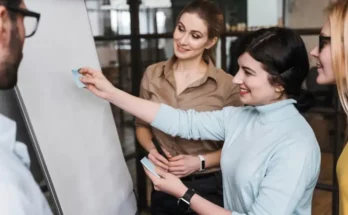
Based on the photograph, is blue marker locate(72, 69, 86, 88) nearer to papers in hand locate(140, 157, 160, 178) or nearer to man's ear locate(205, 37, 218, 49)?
papers in hand locate(140, 157, 160, 178)

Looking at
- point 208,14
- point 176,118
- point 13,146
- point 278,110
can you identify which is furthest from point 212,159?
point 13,146

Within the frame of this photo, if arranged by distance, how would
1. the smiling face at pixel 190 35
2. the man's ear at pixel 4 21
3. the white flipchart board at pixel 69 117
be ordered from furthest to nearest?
the smiling face at pixel 190 35 → the white flipchart board at pixel 69 117 → the man's ear at pixel 4 21

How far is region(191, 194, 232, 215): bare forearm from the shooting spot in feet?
3.43

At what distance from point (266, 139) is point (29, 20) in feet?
1.91

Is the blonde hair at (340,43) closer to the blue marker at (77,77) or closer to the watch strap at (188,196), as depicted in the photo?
the watch strap at (188,196)

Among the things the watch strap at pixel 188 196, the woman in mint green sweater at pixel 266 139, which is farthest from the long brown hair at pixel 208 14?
the watch strap at pixel 188 196

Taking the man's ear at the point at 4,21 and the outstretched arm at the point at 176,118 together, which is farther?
the outstretched arm at the point at 176,118

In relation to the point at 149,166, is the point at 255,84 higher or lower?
higher

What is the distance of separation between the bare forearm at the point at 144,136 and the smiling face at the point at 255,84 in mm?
342

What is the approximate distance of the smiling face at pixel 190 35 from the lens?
120 cm

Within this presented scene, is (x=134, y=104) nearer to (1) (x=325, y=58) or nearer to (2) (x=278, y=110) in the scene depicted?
(2) (x=278, y=110)

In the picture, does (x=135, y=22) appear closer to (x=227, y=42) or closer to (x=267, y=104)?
(x=227, y=42)

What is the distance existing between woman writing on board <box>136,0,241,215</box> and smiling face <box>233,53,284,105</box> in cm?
17

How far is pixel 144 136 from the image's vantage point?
1.31 m
